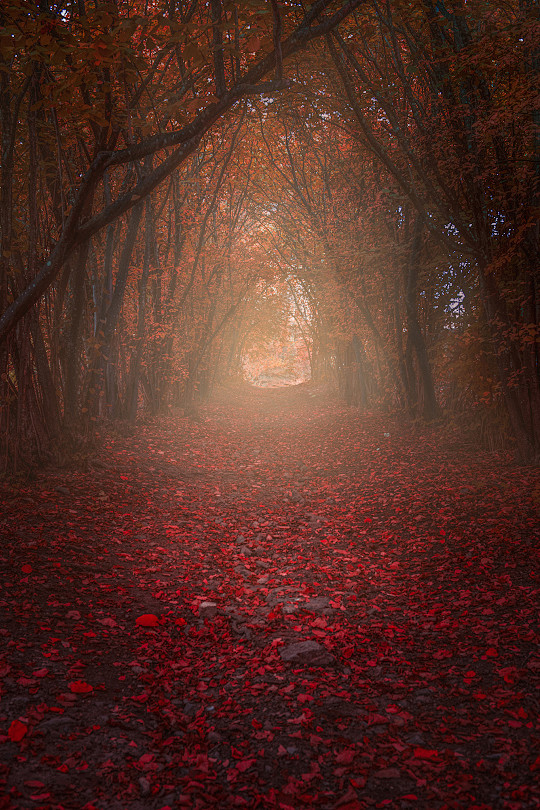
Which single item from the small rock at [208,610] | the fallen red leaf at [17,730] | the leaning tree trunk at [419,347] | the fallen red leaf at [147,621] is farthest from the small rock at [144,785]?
the leaning tree trunk at [419,347]

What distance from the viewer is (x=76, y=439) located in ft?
28.4

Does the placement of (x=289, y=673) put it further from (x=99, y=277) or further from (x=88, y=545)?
(x=99, y=277)

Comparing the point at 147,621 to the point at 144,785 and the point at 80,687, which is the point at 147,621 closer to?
the point at 80,687

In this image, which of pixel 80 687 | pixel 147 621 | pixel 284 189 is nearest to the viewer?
pixel 80 687

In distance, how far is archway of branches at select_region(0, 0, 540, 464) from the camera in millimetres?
6066

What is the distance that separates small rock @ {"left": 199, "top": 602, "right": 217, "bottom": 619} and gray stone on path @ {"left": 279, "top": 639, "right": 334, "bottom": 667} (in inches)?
34.7

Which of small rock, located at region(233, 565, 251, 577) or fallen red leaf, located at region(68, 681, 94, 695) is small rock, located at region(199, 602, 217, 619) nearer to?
small rock, located at region(233, 565, 251, 577)

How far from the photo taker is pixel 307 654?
12.5 feet

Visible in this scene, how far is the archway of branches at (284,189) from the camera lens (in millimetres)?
6066

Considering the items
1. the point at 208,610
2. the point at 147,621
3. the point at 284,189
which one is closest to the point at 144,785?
the point at 147,621

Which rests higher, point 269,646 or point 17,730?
point 17,730

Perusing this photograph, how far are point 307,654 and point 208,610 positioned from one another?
3.87 ft

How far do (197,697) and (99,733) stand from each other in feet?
2.37

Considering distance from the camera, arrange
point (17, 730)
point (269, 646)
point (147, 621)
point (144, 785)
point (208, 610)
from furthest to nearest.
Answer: point (208, 610) → point (147, 621) → point (269, 646) → point (17, 730) → point (144, 785)
